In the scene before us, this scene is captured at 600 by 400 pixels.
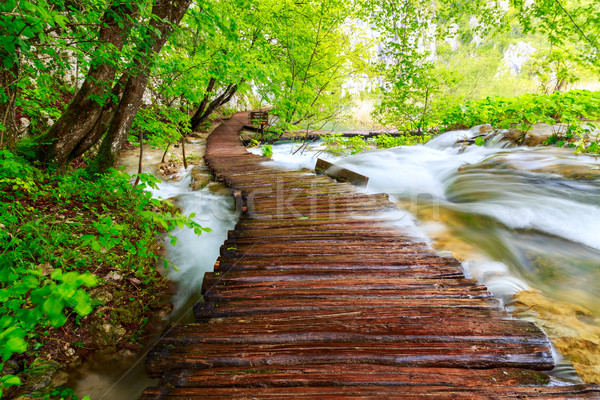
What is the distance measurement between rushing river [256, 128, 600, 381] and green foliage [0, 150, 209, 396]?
3.71m

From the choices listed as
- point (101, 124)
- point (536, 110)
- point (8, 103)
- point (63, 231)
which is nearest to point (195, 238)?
point (63, 231)

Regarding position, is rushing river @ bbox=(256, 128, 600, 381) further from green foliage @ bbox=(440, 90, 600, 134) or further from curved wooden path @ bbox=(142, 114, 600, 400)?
green foliage @ bbox=(440, 90, 600, 134)

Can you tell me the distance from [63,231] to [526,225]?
7351 millimetres

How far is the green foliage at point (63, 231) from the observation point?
211cm

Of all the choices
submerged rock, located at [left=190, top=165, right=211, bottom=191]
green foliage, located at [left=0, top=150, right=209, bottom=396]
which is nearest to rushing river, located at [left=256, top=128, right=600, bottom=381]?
green foliage, located at [left=0, top=150, right=209, bottom=396]

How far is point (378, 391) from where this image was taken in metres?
1.62

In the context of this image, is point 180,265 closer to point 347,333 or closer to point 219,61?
point 347,333

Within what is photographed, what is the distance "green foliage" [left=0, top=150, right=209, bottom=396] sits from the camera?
2.11 m

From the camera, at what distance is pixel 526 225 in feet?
14.4

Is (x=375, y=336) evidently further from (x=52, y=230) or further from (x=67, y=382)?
(x=52, y=230)

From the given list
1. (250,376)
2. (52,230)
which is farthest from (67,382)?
(250,376)

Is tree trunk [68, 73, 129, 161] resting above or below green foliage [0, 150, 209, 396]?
above

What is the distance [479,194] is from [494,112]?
14.6 ft

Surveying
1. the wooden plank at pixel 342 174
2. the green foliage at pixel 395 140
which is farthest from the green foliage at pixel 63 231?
the green foliage at pixel 395 140
